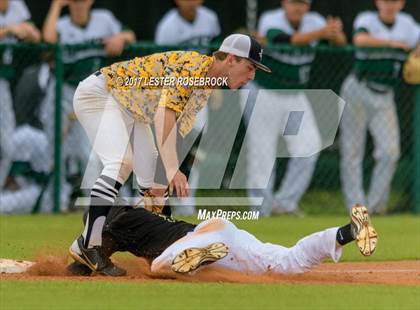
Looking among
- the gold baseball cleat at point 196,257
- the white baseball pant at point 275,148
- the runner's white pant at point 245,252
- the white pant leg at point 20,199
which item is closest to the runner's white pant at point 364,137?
the white baseball pant at point 275,148

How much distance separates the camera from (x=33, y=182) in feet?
45.5

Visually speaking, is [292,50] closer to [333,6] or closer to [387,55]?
[387,55]

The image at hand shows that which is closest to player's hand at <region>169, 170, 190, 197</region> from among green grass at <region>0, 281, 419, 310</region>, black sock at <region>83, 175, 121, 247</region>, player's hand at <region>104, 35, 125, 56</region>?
black sock at <region>83, 175, 121, 247</region>

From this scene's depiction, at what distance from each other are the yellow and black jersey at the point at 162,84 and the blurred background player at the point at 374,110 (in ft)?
18.2

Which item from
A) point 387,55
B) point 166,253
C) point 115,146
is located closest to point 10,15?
point 387,55

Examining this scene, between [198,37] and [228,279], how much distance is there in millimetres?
6192

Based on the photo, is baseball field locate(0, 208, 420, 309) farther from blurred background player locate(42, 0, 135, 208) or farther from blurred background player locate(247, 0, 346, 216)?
blurred background player locate(42, 0, 135, 208)

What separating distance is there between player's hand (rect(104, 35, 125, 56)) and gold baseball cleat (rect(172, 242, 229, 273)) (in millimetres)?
6040

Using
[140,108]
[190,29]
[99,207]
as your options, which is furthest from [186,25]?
[99,207]

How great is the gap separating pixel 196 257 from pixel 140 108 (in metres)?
1.57

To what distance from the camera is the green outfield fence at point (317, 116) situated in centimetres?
1385

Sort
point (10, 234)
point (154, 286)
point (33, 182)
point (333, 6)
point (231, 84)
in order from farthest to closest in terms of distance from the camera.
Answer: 1. point (333, 6)
2. point (33, 182)
3. point (10, 234)
4. point (231, 84)
5. point (154, 286)

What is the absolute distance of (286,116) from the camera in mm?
14047

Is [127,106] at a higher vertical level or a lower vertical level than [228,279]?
higher
